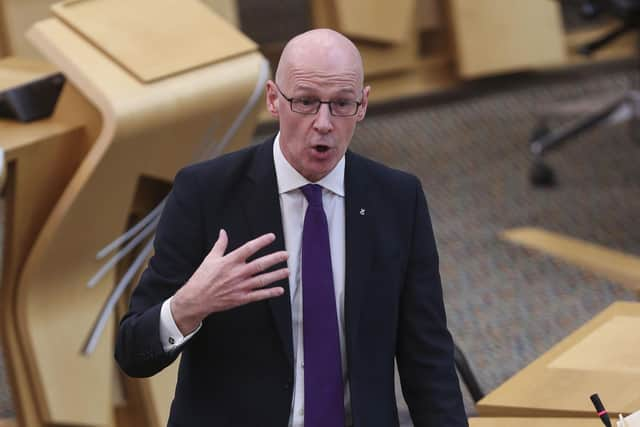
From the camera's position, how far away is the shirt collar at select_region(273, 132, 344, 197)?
1662 millimetres

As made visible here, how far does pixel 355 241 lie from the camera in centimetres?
166

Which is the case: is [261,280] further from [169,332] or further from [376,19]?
[376,19]

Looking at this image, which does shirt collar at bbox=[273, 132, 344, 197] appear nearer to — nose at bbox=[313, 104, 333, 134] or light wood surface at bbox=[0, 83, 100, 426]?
nose at bbox=[313, 104, 333, 134]

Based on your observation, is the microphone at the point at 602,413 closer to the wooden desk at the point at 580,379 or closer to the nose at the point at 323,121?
the wooden desk at the point at 580,379

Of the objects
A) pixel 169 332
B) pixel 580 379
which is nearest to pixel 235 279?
pixel 169 332

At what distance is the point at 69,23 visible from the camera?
294cm

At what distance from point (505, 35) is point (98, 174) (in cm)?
375

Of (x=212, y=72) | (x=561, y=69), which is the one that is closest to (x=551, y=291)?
(x=212, y=72)

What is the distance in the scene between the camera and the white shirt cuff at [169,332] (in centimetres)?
154

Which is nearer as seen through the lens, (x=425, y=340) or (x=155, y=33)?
(x=425, y=340)

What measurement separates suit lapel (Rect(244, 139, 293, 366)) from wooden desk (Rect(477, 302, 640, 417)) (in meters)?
0.53

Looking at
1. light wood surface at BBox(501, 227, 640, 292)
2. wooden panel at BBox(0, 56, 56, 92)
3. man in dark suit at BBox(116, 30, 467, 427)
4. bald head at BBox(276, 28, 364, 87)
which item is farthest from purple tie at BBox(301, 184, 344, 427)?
light wood surface at BBox(501, 227, 640, 292)

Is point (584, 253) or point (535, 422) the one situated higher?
point (535, 422)

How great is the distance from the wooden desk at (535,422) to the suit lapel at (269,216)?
1.49 ft
